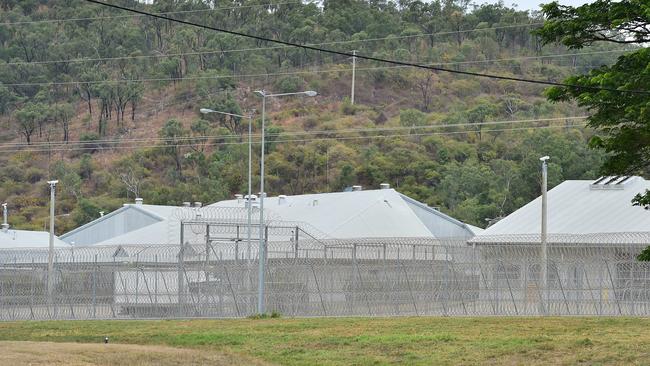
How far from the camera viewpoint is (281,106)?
471 feet

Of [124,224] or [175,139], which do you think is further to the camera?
[175,139]

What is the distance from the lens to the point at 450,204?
92.2 m

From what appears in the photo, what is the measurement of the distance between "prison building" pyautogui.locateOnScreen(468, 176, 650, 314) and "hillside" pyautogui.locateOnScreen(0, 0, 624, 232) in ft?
98.5

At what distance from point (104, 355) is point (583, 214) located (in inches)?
1326

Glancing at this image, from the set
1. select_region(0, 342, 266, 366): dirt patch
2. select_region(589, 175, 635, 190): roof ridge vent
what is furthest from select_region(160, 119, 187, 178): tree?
select_region(0, 342, 266, 366): dirt patch

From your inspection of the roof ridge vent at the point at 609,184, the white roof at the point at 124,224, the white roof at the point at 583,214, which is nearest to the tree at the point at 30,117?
the white roof at the point at 124,224

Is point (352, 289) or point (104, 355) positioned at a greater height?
point (352, 289)

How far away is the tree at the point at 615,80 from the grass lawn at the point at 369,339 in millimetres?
3869

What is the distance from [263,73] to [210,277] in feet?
353

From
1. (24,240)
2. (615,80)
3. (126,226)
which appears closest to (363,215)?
(126,226)

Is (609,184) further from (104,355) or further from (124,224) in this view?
(104,355)

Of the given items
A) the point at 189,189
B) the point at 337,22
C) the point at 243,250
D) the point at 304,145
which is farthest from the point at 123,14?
the point at 243,250

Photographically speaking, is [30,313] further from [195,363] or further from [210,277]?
[195,363]

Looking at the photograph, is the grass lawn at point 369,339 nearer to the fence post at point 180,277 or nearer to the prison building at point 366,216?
the fence post at point 180,277
